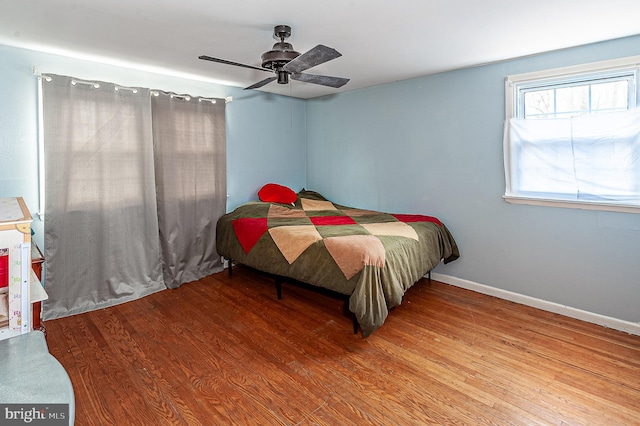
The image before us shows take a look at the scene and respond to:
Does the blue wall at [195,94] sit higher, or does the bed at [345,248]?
the blue wall at [195,94]

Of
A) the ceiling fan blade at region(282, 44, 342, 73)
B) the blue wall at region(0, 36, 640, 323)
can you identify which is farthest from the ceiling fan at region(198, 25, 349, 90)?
the blue wall at region(0, 36, 640, 323)

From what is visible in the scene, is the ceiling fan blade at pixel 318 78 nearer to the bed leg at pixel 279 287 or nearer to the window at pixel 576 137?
the window at pixel 576 137

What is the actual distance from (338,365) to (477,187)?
7.49 feet

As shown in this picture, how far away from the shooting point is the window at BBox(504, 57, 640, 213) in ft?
8.64

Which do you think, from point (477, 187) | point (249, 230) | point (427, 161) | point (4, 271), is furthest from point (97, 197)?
point (477, 187)

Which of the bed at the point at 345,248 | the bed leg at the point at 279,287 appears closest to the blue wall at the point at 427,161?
the bed at the point at 345,248

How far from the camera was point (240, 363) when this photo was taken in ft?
7.59

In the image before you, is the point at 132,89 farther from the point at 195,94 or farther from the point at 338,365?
the point at 338,365

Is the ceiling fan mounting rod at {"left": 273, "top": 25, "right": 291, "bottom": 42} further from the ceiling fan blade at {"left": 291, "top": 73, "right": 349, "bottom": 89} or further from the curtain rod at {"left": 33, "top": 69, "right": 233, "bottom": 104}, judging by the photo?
the curtain rod at {"left": 33, "top": 69, "right": 233, "bottom": 104}

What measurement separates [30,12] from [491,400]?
3621mm

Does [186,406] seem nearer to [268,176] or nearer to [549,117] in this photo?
[268,176]

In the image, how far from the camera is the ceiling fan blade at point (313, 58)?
6.49 feet

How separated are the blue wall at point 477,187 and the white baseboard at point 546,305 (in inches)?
1.6

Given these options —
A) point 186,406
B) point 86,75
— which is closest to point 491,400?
point 186,406
